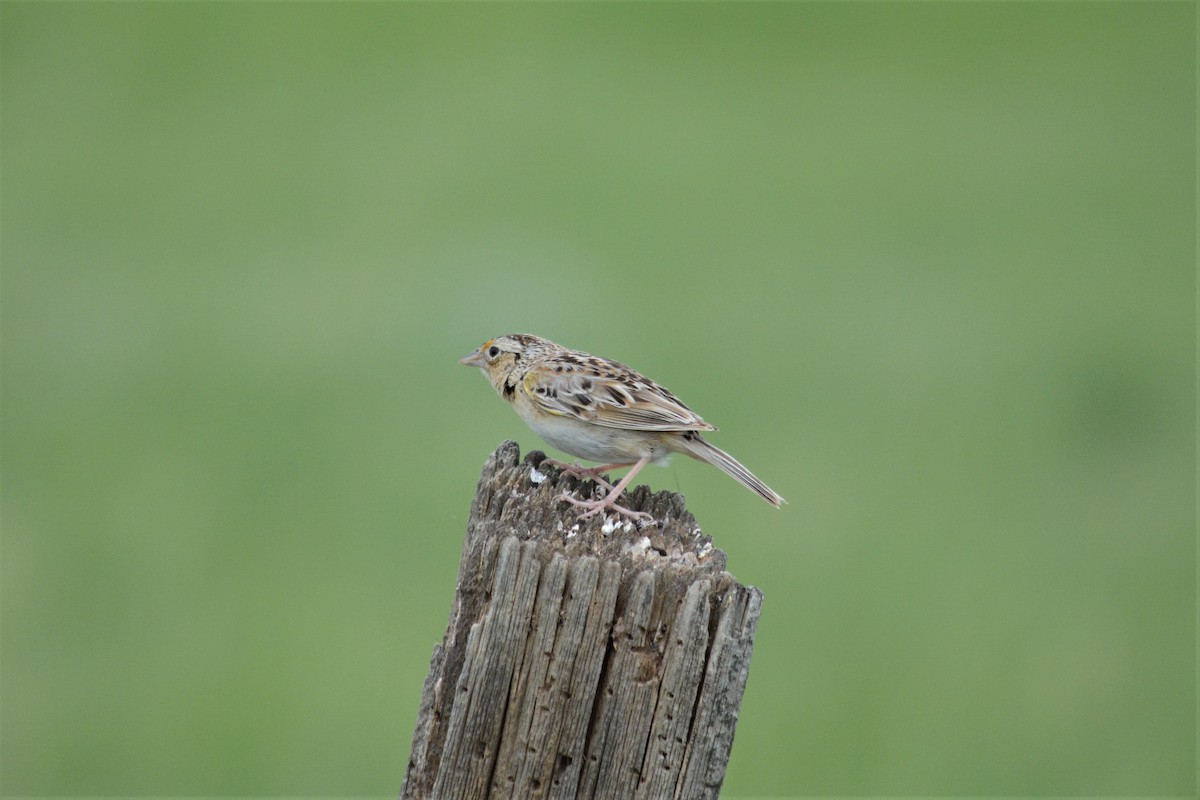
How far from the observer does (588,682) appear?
12.7ft

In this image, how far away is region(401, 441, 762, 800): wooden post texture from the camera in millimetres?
3811

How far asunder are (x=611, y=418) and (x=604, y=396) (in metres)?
0.14

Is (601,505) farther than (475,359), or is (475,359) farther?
(475,359)

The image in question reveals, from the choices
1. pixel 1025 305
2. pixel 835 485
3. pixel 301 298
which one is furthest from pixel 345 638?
pixel 1025 305

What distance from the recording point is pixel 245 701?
437 inches

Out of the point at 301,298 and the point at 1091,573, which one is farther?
the point at 301,298

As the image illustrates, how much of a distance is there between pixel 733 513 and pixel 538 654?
982 cm

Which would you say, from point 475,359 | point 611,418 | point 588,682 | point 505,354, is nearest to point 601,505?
point 588,682

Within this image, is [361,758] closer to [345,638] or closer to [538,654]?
[345,638]


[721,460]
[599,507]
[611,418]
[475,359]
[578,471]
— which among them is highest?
Result: [475,359]

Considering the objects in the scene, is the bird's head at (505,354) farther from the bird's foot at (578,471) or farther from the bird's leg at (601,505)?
the bird's leg at (601,505)

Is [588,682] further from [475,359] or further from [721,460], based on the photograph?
[475,359]

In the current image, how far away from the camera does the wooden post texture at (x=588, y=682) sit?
12.5 ft

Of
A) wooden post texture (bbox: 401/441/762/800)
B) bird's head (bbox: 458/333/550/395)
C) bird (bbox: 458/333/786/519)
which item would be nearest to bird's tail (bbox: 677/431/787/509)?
bird (bbox: 458/333/786/519)
